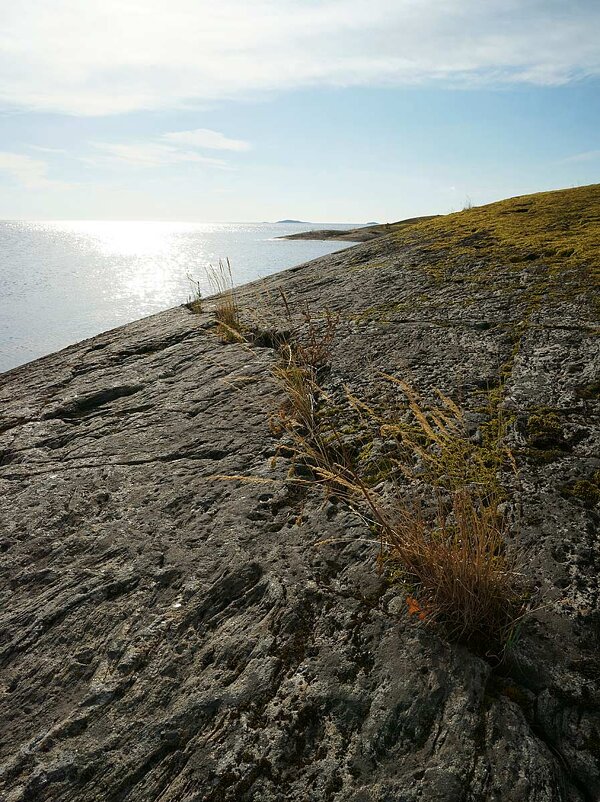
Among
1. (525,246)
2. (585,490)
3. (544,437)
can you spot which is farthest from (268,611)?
(525,246)

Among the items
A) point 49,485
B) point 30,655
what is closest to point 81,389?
point 49,485

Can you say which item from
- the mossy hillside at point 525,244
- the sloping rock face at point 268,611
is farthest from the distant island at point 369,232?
the sloping rock face at point 268,611

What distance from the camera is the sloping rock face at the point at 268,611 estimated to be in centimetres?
165

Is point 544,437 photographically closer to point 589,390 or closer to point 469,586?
point 589,390

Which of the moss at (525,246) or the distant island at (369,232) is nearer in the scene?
the moss at (525,246)

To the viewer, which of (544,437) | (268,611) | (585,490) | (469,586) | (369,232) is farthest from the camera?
(369,232)

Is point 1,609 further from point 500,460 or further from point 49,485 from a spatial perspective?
point 500,460

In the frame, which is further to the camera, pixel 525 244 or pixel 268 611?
pixel 525 244

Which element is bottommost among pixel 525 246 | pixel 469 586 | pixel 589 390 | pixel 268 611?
pixel 268 611

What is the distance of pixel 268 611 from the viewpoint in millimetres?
2170

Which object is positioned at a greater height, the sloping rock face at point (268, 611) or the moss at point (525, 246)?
Answer: the moss at point (525, 246)

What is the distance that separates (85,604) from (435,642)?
1.53 metres

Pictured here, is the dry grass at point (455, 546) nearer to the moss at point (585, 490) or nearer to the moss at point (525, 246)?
the moss at point (585, 490)

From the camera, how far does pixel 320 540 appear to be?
8.00 ft
